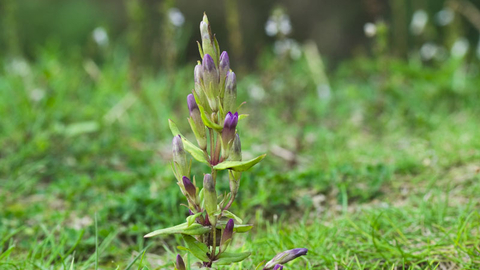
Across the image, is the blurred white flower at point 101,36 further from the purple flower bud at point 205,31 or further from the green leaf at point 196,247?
the green leaf at point 196,247

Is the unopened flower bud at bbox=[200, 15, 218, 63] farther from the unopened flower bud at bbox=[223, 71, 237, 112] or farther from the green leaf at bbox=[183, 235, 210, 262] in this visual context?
the green leaf at bbox=[183, 235, 210, 262]

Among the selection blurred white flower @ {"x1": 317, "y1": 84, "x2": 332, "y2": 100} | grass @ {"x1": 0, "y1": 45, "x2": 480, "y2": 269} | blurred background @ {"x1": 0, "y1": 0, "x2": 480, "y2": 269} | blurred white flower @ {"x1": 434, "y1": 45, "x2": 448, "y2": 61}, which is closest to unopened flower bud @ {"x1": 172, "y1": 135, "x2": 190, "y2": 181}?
grass @ {"x1": 0, "y1": 45, "x2": 480, "y2": 269}

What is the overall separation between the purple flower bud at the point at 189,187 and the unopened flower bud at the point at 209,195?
0.04 metres

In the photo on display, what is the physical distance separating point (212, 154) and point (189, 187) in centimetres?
12

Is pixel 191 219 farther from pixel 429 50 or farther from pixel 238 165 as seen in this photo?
pixel 429 50

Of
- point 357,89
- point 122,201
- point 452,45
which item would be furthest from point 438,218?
point 452,45

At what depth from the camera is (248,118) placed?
13.1 feet

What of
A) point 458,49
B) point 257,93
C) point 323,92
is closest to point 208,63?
point 257,93

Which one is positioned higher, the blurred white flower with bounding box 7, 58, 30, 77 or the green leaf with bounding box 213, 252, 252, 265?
the blurred white flower with bounding box 7, 58, 30, 77

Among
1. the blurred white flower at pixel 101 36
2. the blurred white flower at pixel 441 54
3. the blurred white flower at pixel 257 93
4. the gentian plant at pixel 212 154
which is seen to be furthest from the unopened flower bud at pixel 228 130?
the blurred white flower at pixel 441 54

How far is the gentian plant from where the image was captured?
1113mm

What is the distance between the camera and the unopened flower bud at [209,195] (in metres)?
1.12

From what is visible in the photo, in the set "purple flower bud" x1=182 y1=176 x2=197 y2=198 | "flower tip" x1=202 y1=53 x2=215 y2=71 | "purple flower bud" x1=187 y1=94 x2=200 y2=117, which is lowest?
"purple flower bud" x1=182 y1=176 x2=197 y2=198

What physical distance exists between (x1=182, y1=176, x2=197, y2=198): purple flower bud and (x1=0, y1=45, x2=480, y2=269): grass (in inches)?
10.8
